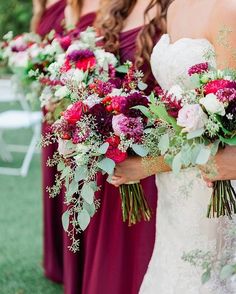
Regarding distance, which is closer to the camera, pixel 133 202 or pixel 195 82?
pixel 195 82

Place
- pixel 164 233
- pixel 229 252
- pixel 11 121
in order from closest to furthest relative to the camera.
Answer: pixel 229 252
pixel 164 233
pixel 11 121

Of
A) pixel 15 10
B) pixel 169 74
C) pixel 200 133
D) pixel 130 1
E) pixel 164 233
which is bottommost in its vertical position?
pixel 164 233

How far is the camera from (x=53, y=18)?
173 inches

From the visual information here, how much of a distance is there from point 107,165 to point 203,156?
1.32ft

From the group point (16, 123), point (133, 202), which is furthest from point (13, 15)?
point (133, 202)

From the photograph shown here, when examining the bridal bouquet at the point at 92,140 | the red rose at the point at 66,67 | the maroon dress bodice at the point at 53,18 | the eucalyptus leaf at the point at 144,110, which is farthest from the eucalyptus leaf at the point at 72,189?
the maroon dress bodice at the point at 53,18

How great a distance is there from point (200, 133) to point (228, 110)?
127mm

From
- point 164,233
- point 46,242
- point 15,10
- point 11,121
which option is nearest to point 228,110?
point 164,233

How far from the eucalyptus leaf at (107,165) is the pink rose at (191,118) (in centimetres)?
31

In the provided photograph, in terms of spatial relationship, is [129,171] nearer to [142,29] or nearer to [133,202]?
[133,202]

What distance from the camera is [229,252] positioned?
2.47 meters

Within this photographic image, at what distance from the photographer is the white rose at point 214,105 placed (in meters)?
1.98

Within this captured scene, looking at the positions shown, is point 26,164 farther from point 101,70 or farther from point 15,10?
point 15,10

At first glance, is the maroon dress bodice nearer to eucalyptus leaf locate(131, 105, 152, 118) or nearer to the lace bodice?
the lace bodice
